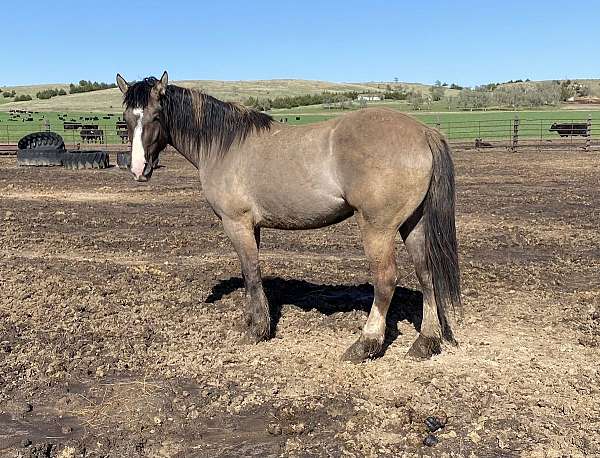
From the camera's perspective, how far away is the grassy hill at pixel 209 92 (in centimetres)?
7170

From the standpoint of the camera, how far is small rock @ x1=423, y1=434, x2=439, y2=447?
3.31 metres

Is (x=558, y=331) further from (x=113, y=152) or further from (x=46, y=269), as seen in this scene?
(x=113, y=152)

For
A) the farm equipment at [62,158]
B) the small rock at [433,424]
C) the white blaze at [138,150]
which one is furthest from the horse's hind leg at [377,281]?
the farm equipment at [62,158]

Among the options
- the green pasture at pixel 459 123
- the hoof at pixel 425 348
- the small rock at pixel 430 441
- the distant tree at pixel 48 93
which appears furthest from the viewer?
the distant tree at pixel 48 93

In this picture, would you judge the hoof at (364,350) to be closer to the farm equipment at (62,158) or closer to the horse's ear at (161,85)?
the horse's ear at (161,85)

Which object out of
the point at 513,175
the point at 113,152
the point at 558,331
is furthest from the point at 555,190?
the point at 113,152

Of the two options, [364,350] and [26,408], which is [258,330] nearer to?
[364,350]

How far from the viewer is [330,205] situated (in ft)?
14.4

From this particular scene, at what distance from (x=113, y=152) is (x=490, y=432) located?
25.8m

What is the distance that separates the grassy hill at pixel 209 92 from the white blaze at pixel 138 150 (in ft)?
174

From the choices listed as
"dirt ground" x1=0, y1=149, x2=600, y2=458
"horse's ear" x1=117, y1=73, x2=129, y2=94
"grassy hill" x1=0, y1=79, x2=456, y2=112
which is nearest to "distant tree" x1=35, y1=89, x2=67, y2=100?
"grassy hill" x1=0, y1=79, x2=456, y2=112

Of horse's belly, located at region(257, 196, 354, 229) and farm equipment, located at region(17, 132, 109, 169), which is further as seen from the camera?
farm equipment, located at region(17, 132, 109, 169)

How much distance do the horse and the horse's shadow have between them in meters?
0.68

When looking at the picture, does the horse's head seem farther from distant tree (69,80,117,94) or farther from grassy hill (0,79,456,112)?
distant tree (69,80,117,94)
